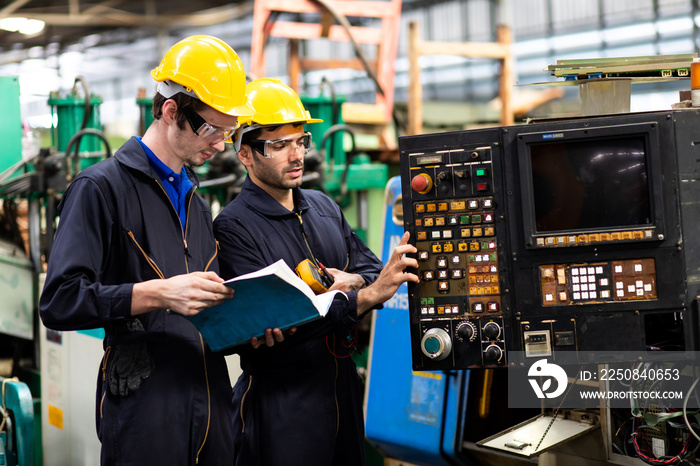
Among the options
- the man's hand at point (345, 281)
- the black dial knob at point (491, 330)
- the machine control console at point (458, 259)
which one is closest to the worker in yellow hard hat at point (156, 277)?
the man's hand at point (345, 281)

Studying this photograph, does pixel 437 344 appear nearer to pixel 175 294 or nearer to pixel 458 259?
pixel 458 259

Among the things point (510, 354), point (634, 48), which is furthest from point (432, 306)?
point (634, 48)

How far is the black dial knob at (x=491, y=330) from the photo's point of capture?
1621 millimetres

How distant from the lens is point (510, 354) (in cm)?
162

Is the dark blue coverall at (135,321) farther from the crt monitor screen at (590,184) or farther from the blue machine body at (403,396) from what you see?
the blue machine body at (403,396)

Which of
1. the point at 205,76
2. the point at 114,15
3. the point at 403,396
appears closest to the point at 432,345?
the point at 205,76

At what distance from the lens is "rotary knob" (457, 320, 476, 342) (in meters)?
1.63

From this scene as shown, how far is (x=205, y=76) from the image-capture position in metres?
1.66

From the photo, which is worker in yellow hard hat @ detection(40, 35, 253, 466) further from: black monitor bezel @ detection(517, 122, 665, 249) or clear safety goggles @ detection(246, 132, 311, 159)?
black monitor bezel @ detection(517, 122, 665, 249)

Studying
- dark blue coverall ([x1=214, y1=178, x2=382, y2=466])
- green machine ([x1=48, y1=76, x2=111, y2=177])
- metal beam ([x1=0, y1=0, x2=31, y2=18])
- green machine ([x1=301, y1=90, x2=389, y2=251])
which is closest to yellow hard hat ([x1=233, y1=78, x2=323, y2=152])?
dark blue coverall ([x1=214, y1=178, x2=382, y2=466])

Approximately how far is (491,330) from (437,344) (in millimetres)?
120

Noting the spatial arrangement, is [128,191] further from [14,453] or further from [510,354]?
[14,453]

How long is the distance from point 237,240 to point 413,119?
2570mm

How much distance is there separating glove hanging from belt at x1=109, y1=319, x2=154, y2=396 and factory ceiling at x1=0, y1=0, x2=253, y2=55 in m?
8.19
